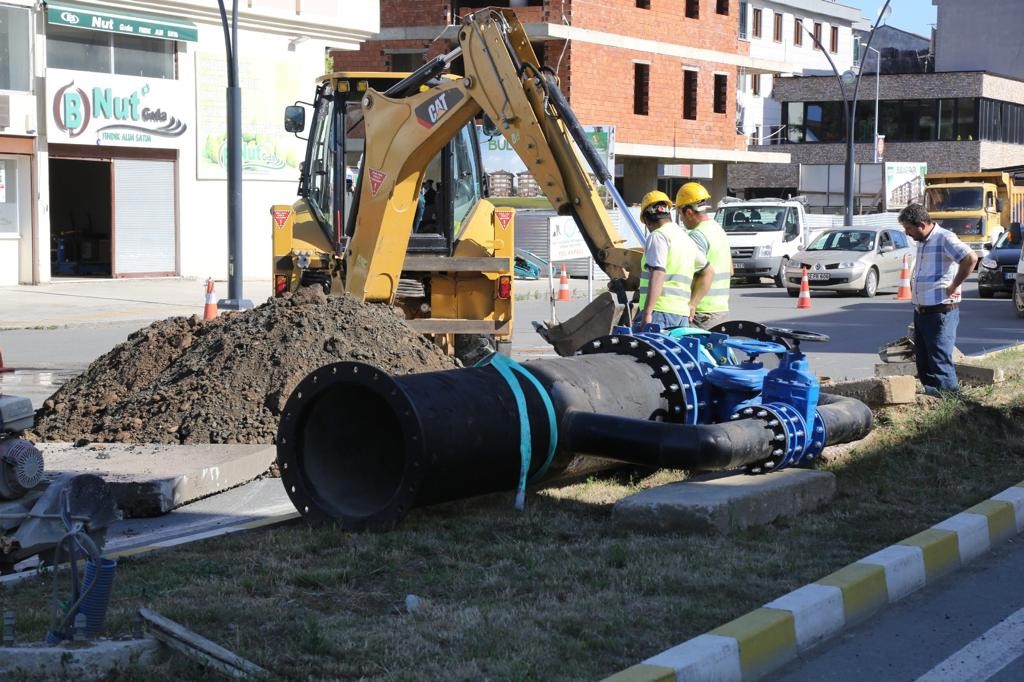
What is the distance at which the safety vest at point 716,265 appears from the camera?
10047mm

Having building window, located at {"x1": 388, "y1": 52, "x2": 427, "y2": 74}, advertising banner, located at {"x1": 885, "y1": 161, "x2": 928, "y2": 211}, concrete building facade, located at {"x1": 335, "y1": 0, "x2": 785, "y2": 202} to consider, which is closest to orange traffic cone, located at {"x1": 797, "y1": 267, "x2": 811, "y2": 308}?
concrete building facade, located at {"x1": 335, "y1": 0, "x2": 785, "y2": 202}

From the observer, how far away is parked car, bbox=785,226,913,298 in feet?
91.5

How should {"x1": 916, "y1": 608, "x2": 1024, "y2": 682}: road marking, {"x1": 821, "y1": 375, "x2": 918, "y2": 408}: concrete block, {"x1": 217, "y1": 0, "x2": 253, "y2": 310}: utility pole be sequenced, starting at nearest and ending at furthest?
{"x1": 916, "y1": 608, "x2": 1024, "y2": 682}: road marking, {"x1": 821, "y1": 375, "x2": 918, "y2": 408}: concrete block, {"x1": 217, "y1": 0, "x2": 253, "y2": 310}: utility pole

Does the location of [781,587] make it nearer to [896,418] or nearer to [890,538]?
[890,538]

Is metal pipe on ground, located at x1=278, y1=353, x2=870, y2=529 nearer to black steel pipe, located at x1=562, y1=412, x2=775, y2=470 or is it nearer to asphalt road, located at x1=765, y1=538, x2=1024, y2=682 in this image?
black steel pipe, located at x1=562, y1=412, x2=775, y2=470

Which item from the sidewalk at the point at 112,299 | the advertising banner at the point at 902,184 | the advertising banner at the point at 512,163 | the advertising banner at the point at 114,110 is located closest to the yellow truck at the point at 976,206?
the advertising banner at the point at 902,184

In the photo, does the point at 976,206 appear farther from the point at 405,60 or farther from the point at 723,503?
the point at 723,503

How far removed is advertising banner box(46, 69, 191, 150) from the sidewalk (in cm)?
299

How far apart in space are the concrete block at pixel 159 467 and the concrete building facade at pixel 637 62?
1254 inches

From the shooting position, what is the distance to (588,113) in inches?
1647

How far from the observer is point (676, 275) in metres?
9.59

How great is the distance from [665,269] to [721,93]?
133 ft

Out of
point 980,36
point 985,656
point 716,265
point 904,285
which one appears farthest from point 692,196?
point 980,36

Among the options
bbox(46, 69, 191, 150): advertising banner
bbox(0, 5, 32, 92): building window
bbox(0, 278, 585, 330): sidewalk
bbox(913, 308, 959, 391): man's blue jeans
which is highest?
bbox(0, 5, 32, 92): building window
